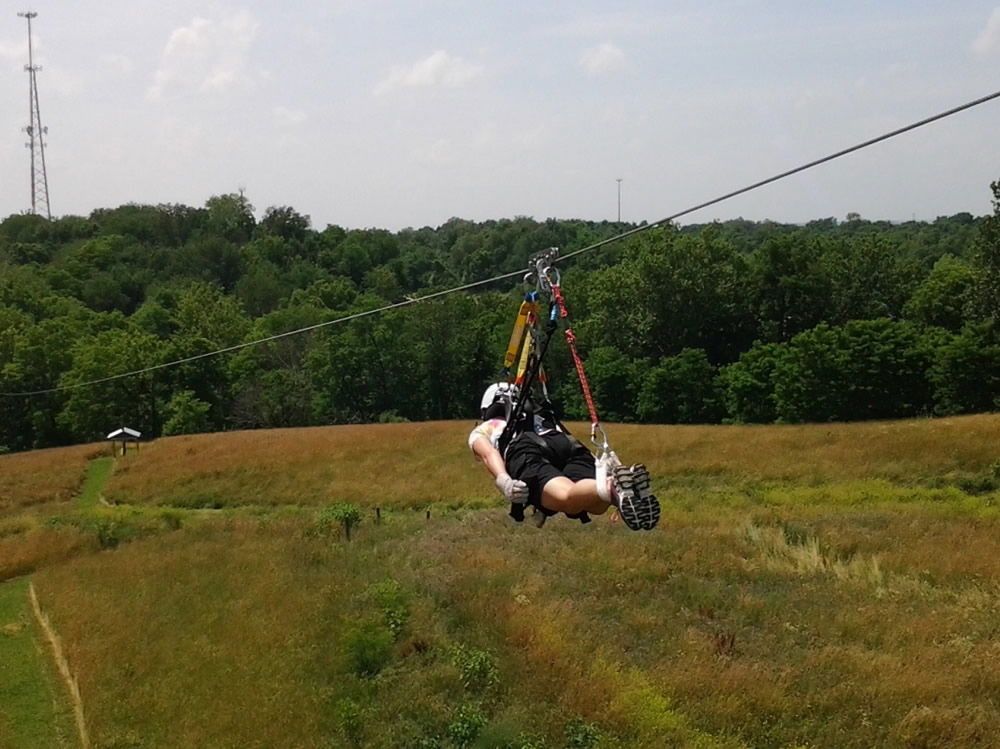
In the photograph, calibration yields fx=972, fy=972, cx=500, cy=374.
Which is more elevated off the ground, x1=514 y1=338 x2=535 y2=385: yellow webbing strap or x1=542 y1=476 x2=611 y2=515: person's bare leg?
x1=514 y1=338 x2=535 y2=385: yellow webbing strap

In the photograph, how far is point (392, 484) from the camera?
113 ft

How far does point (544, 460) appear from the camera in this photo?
8.14 m

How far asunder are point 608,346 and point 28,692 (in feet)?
185

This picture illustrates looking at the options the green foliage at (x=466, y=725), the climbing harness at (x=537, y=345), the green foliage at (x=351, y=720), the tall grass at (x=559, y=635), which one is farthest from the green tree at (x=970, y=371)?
the climbing harness at (x=537, y=345)

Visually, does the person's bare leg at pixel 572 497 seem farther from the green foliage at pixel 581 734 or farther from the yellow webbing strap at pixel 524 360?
the green foliage at pixel 581 734

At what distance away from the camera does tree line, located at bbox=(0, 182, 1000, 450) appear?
5278 cm

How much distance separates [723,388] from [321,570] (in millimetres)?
43646

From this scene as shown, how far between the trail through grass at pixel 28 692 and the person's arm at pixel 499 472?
33.8 feet

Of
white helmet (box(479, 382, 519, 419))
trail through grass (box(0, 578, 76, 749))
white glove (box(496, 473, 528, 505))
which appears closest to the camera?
white glove (box(496, 473, 528, 505))

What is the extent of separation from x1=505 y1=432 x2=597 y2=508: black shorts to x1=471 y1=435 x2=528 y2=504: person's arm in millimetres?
86

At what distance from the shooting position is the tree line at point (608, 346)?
173ft

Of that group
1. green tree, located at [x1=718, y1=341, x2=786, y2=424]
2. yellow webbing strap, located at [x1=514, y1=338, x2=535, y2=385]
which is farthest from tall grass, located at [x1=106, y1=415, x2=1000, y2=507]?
yellow webbing strap, located at [x1=514, y1=338, x2=535, y2=385]

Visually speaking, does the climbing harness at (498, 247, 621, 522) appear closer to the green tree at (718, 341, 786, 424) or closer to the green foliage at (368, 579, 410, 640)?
the green foliage at (368, 579, 410, 640)

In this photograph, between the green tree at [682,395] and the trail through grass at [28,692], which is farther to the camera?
the green tree at [682,395]
